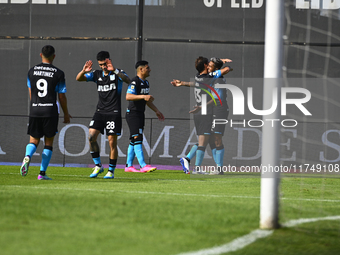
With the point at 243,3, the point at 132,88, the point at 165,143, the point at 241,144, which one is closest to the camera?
the point at 132,88

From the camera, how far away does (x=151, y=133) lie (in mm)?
14836

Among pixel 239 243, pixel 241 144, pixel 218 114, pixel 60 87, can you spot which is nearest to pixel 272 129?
pixel 239 243

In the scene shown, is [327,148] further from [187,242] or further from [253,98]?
[187,242]

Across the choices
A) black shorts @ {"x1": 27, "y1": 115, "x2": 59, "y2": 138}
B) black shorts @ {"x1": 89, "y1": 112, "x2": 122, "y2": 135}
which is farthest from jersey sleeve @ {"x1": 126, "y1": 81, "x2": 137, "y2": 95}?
black shorts @ {"x1": 27, "y1": 115, "x2": 59, "y2": 138}

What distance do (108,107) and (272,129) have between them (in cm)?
551

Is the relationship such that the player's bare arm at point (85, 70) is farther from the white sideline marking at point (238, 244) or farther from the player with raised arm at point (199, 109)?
the white sideline marking at point (238, 244)

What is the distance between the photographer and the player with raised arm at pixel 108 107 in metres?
8.70

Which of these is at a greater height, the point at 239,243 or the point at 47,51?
the point at 47,51

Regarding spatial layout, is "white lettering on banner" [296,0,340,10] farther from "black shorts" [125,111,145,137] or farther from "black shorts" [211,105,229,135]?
"black shorts" [125,111,145,137]

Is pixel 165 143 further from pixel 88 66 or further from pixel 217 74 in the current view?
pixel 88 66

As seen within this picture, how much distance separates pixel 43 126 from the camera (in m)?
7.92

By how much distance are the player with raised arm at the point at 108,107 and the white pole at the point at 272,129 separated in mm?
5190

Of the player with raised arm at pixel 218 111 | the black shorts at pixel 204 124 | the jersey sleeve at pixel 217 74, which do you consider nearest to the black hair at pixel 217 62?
the player with raised arm at pixel 218 111

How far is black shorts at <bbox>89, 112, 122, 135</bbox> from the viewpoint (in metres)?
8.67
